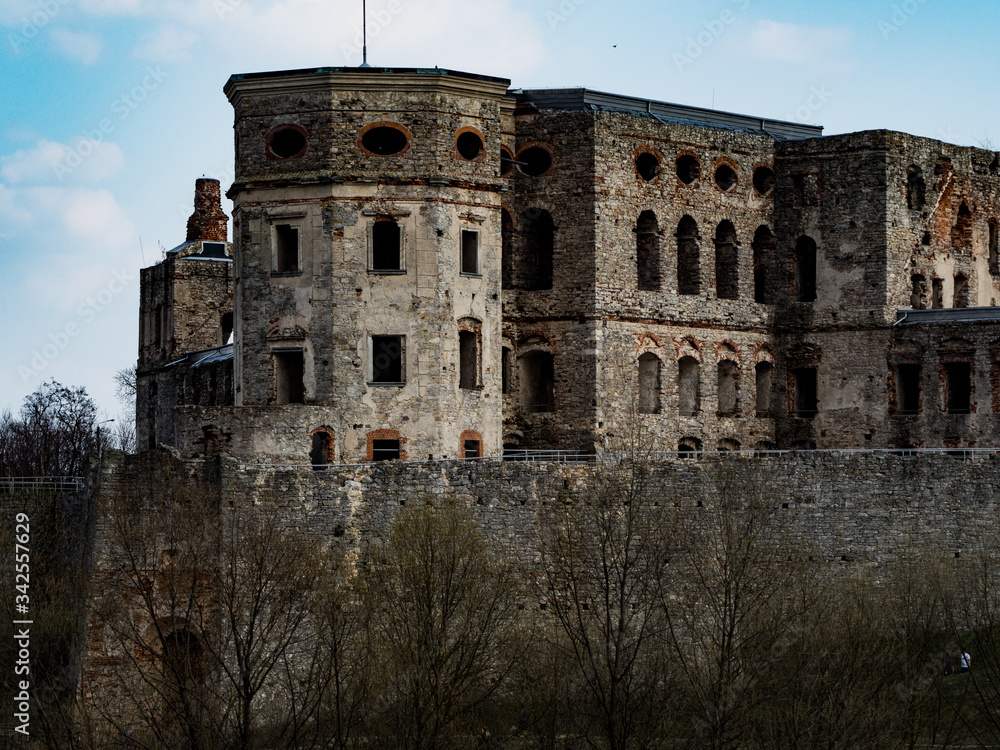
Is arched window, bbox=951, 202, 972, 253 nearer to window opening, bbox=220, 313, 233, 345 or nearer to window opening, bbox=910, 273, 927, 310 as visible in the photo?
window opening, bbox=910, 273, 927, 310

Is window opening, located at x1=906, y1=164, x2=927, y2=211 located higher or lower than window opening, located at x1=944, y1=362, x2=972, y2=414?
higher

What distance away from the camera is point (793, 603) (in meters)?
46.3

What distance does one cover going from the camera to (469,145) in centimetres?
5419

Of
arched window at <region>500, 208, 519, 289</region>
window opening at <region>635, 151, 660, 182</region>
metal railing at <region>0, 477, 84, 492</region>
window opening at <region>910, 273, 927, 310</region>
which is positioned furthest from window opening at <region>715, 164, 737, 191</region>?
metal railing at <region>0, 477, 84, 492</region>

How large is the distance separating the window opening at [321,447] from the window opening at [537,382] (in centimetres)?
781

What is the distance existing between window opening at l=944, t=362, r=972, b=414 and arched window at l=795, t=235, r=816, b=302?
5.05m

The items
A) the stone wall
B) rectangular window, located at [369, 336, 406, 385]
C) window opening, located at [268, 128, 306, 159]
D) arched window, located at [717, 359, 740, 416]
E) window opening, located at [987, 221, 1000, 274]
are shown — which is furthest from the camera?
window opening, located at [987, 221, 1000, 274]

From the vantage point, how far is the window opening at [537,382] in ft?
189

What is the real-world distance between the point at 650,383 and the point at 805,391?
20.4ft

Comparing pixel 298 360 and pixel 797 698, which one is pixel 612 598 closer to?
pixel 797 698

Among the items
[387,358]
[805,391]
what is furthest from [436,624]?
[805,391]

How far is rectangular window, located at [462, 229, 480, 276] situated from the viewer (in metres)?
54.2

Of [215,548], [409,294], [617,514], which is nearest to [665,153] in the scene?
[409,294]

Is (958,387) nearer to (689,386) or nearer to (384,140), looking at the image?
(689,386)
